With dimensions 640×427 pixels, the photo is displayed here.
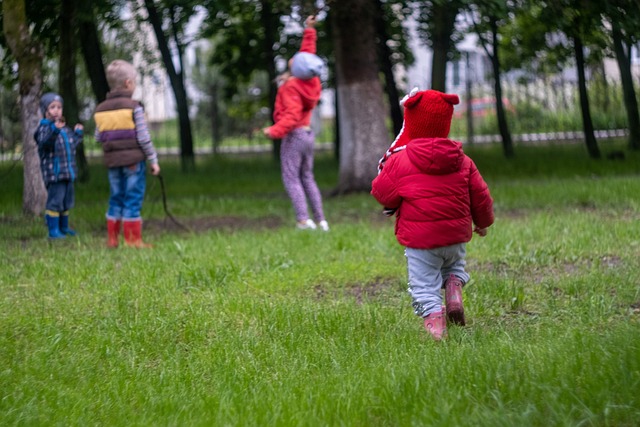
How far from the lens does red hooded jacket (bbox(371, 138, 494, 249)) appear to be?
5.25 m

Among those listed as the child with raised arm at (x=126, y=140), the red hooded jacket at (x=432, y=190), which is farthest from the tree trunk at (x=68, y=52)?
the red hooded jacket at (x=432, y=190)

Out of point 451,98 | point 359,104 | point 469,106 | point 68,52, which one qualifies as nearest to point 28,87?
point 68,52

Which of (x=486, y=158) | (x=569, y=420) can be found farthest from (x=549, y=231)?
(x=486, y=158)

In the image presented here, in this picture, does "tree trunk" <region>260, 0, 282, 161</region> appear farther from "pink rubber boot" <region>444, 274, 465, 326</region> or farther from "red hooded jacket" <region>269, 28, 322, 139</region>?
"pink rubber boot" <region>444, 274, 465, 326</region>

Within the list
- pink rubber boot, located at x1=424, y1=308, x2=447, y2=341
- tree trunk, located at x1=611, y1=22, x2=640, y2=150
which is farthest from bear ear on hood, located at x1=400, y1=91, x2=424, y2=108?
tree trunk, located at x1=611, y1=22, x2=640, y2=150

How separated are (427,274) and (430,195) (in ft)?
1.43

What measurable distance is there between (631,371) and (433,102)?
179cm

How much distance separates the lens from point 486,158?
2152 cm

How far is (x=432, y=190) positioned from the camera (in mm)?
5297

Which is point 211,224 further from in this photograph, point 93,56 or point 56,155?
point 93,56

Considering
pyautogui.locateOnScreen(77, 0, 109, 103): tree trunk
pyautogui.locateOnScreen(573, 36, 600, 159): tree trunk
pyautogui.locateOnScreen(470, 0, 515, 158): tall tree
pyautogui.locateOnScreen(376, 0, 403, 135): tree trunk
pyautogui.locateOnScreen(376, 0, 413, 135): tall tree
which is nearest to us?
pyautogui.locateOnScreen(470, 0, 515, 158): tall tree

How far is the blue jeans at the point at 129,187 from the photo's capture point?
9.32m

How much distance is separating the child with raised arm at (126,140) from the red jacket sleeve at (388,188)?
162 inches

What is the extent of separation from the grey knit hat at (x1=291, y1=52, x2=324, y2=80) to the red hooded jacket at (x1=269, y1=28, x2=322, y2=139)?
0.10 metres
